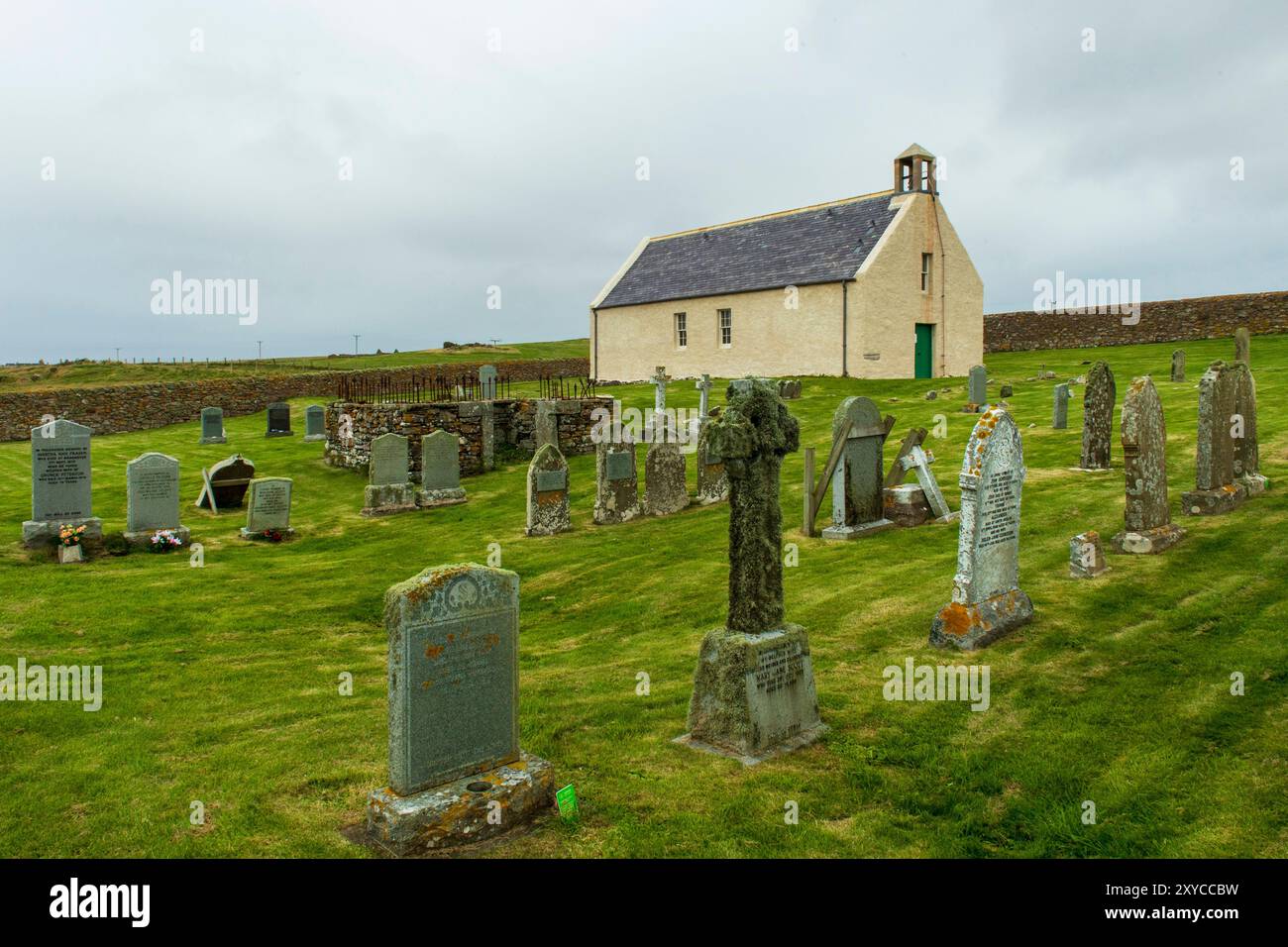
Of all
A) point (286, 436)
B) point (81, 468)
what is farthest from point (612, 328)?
point (81, 468)

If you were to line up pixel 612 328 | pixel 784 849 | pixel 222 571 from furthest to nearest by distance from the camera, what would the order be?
pixel 612 328
pixel 222 571
pixel 784 849

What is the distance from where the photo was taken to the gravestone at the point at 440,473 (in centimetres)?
1934

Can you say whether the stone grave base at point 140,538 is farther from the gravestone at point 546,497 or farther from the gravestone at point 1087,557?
the gravestone at point 1087,557

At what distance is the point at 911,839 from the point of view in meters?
5.05

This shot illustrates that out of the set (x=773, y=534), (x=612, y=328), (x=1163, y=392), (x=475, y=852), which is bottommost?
(x=475, y=852)

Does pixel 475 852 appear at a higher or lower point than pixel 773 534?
lower

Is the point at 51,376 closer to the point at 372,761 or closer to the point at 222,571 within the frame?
the point at 222,571

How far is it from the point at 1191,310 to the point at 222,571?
4005 centimetres

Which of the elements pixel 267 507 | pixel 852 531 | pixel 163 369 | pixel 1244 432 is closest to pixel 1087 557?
pixel 852 531

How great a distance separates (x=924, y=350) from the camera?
1341 inches

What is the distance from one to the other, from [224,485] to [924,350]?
2540 centimetres

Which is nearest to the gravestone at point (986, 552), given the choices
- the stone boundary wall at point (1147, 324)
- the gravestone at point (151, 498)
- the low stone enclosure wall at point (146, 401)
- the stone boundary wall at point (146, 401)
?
the gravestone at point (151, 498)

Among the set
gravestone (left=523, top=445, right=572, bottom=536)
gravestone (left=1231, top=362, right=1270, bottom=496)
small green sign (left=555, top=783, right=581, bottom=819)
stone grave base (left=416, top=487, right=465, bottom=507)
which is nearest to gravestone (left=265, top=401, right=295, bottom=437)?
stone grave base (left=416, top=487, right=465, bottom=507)

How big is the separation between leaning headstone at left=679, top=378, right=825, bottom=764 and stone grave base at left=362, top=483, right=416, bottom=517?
13445 mm
